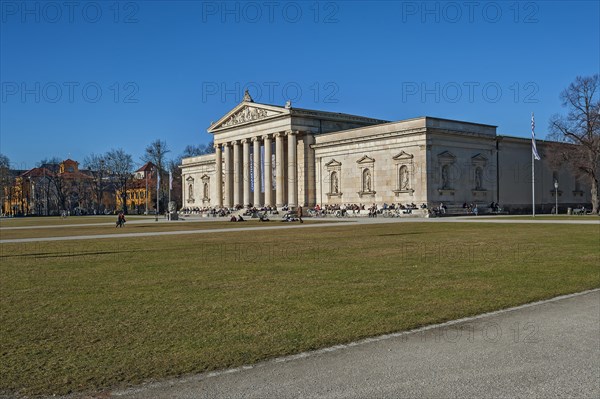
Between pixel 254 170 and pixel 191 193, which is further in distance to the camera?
pixel 191 193

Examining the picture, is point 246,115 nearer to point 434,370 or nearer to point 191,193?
point 191,193

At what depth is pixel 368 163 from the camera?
7412cm

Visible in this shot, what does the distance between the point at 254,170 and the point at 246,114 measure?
9321 millimetres

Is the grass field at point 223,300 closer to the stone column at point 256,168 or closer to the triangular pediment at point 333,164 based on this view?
the triangular pediment at point 333,164

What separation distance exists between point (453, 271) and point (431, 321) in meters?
6.71

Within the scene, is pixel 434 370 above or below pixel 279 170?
below

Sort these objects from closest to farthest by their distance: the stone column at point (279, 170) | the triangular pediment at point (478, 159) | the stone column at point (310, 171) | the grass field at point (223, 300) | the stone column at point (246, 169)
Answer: the grass field at point (223, 300) < the triangular pediment at point (478, 159) < the stone column at point (310, 171) < the stone column at point (279, 170) < the stone column at point (246, 169)

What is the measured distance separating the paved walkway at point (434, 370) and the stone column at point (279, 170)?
7493 cm

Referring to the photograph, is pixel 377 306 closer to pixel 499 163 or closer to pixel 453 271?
pixel 453 271

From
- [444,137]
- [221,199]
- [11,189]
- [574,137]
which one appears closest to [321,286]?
[444,137]

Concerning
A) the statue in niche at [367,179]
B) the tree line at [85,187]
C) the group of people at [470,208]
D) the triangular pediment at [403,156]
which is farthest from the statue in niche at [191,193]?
the group of people at [470,208]

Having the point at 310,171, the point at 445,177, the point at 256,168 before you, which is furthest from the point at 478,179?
the point at 256,168

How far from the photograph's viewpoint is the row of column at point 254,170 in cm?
8344

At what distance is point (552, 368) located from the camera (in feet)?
23.6
